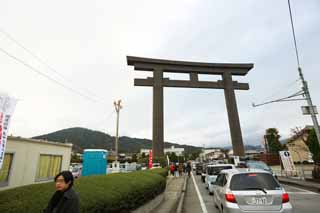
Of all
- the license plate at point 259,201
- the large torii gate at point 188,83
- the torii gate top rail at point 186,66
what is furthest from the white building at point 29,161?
the torii gate top rail at point 186,66

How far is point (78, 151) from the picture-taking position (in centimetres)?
7725

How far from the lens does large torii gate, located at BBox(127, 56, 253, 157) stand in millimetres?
23828

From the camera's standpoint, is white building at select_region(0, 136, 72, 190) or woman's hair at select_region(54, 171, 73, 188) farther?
white building at select_region(0, 136, 72, 190)

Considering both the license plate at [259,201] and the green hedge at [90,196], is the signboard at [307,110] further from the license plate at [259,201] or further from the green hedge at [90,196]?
the green hedge at [90,196]

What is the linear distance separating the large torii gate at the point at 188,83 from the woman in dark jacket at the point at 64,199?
21.3 metres

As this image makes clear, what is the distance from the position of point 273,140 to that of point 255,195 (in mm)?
41332

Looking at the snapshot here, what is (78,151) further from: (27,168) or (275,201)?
(275,201)

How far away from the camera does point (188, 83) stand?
25.0 m

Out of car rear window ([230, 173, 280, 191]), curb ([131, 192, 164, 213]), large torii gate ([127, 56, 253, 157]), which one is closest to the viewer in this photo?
car rear window ([230, 173, 280, 191])

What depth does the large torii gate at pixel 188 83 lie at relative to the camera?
23828 mm

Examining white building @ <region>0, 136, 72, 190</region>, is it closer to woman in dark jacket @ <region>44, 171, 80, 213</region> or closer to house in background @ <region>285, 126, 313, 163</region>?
woman in dark jacket @ <region>44, 171, 80, 213</region>

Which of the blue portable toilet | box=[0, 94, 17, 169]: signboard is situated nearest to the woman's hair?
box=[0, 94, 17, 169]: signboard

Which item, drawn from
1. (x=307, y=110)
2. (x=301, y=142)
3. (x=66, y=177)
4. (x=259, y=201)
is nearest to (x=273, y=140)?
(x=301, y=142)

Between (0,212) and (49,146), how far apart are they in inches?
337
